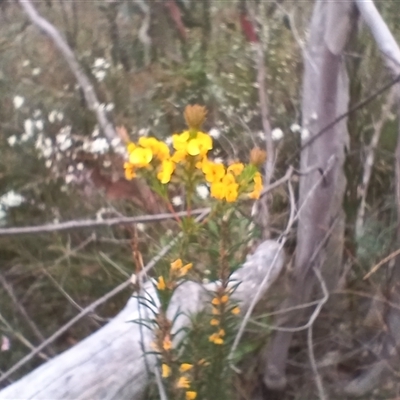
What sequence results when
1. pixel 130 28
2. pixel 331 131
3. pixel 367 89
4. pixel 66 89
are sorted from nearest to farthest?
pixel 331 131, pixel 367 89, pixel 66 89, pixel 130 28

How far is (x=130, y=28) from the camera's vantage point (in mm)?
1780

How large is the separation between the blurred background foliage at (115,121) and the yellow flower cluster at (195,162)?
0.62 m

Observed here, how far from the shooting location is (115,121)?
5.04 feet

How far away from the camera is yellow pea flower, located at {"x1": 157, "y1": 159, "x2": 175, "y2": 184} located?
1.45 ft

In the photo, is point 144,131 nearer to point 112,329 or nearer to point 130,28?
point 130,28

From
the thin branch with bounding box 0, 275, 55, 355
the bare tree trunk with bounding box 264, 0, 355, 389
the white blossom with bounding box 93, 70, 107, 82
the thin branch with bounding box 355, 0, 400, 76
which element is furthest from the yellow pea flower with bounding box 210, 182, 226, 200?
the white blossom with bounding box 93, 70, 107, 82

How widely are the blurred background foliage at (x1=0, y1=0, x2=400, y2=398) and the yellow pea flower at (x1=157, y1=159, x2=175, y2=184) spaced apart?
2.07 feet

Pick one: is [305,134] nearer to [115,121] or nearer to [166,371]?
[166,371]

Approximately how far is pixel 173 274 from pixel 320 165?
1.80ft

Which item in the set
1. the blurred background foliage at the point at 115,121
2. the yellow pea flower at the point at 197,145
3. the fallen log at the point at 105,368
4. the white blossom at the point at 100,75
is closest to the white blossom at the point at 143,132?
the blurred background foliage at the point at 115,121

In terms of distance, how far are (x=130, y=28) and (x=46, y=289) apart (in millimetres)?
894

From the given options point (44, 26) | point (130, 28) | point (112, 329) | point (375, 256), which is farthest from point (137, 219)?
point (130, 28)

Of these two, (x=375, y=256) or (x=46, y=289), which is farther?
(x=46, y=289)

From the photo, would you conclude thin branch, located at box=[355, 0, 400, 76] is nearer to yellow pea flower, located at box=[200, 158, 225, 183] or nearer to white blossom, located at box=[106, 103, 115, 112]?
yellow pea flower, located at box=[200, 158, 225, 183]
